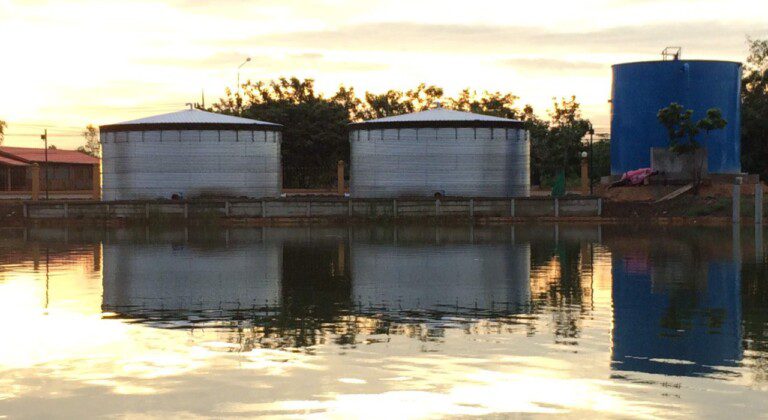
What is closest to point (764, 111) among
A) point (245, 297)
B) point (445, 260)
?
point (445, 260)

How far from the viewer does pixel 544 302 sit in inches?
941

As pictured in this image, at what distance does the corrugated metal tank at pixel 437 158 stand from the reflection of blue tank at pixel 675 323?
40.6 meters

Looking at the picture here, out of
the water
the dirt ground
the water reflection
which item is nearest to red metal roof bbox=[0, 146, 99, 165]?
the dirt ground

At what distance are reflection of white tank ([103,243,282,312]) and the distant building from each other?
60916 millimetres

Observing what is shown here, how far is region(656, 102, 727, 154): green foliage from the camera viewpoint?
230ft

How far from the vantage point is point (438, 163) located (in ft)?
233

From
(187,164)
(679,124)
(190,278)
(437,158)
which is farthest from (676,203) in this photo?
(190,278)

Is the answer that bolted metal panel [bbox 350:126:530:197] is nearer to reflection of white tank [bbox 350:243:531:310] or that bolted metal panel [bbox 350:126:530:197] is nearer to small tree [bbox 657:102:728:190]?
small tree [bbox 657:102:728:190]

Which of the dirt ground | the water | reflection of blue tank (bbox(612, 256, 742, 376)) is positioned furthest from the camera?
the dirt ground

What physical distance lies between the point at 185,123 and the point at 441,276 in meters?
43.9

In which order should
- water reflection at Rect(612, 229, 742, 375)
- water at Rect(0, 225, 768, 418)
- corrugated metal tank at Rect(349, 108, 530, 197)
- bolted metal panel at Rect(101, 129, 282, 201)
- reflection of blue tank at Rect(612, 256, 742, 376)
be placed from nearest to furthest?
1. water at Rect(0, 225, 768, 418)
2. reflection of blue tank at Rect(612, 256, 742, 376)
3. water reflection at Rect(612, 229, 742, 375)
4. bolted metal panel at Rect(101, 129, 282, 201)
5. corrugated metal tank at Rect(349, 108, 530, 197)

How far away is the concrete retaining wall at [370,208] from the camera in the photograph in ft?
216

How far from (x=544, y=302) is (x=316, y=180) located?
256ft

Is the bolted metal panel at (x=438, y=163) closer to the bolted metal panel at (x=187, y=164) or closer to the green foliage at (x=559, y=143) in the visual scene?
the bolted metal panel at (x=187, y=164)
